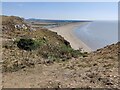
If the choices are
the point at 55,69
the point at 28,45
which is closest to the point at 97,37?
the point at 28,45

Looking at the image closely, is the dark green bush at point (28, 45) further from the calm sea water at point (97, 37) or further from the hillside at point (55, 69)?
the calm sea water at point (97, 37)

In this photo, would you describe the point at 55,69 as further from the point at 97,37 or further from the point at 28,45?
the point at 97,37

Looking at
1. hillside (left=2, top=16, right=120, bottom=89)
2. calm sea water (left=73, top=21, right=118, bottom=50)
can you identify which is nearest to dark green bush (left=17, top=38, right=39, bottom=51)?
hillside (left=2, top=16, right=120, bottom=89)

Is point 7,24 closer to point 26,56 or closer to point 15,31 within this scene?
point 15,31

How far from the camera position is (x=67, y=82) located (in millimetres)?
11523

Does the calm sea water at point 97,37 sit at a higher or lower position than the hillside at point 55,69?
lower

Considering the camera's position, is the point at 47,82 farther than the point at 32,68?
No

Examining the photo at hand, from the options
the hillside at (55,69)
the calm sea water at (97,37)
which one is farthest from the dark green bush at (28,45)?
the calm sea water at (97,37)

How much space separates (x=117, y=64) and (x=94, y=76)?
207 cm

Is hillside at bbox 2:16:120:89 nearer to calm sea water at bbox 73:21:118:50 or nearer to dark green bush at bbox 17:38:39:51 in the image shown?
dark green bush at bbox 17:38:39:51

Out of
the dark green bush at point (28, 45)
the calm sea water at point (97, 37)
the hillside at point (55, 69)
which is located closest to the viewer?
the hillside at point (55, 69)

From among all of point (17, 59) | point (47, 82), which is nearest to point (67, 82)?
point (47, 82)

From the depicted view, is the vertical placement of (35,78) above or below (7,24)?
below

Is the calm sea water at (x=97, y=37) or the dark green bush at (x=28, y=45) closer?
the dark green bush at (x=28, y=45)
